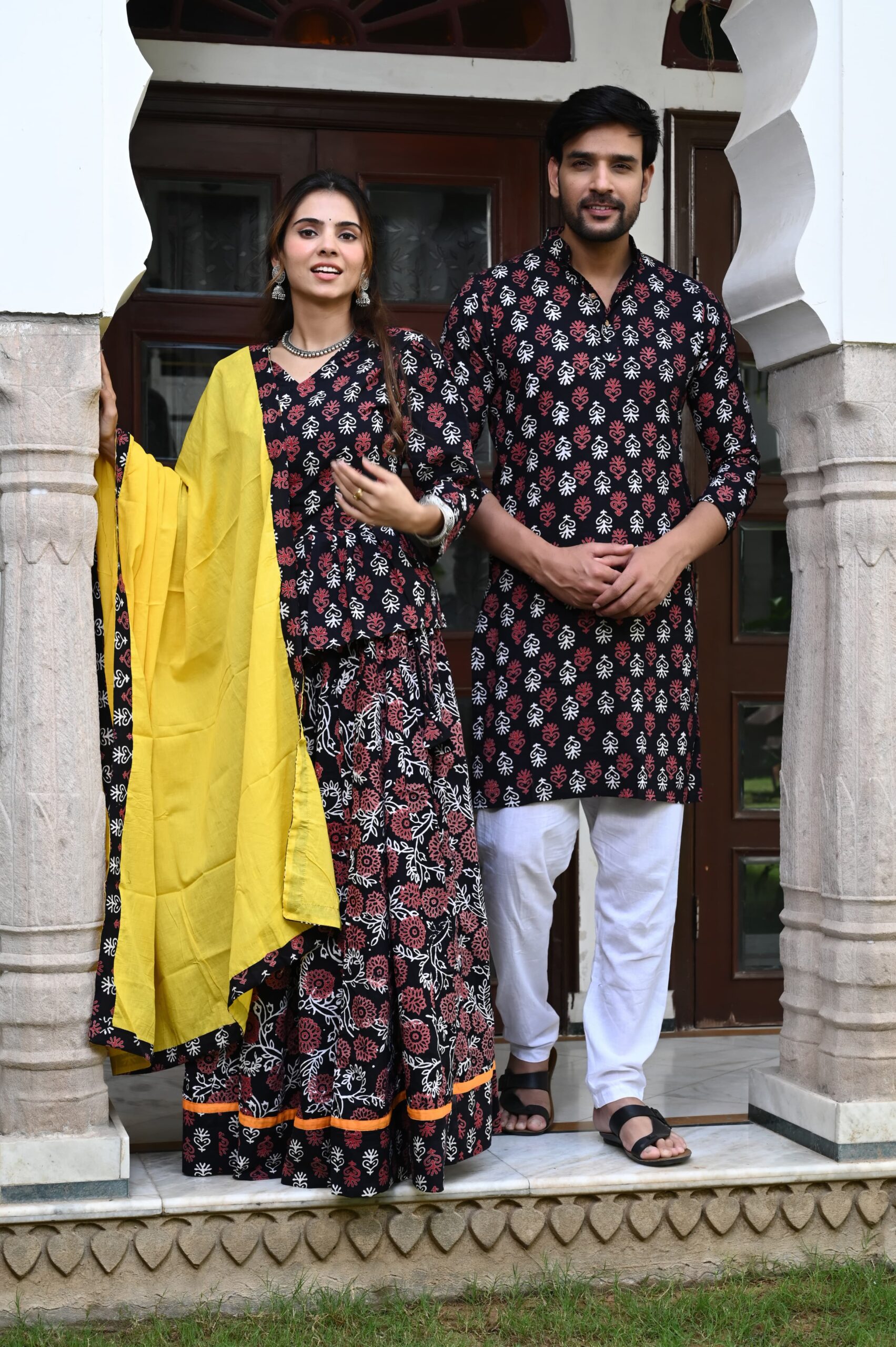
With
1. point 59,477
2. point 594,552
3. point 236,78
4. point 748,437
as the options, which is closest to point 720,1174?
point 594,552

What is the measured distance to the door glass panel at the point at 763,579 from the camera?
4.87 m

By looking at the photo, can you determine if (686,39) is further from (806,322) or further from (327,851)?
(327,851)

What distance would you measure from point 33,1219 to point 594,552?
67.0 inches

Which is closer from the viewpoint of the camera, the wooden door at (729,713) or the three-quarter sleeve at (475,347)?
the three-quarter sleeve at (475,347)

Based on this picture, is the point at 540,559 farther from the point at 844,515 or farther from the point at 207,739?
the point at 207,739

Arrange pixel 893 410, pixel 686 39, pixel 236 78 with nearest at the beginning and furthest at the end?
pixel 893 410 < pixel 236 78 < pixel 686 39

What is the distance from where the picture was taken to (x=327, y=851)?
10.5ft

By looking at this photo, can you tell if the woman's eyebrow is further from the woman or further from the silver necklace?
the silver necklace

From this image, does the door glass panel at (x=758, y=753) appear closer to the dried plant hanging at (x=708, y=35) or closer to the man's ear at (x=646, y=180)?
the man's ear at (x=646, y=180)

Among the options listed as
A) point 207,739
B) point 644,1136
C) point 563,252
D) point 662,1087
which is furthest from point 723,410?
point 662,1087

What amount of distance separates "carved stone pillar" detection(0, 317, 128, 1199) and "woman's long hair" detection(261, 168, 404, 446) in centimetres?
47

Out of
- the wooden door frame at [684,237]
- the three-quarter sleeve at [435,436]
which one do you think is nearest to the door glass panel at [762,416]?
the wooden door frame at [684,237]

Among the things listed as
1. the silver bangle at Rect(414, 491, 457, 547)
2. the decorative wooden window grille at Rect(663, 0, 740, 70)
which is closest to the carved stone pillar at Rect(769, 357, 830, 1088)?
the silver bangle at Rect(414, 491, 457, 547)

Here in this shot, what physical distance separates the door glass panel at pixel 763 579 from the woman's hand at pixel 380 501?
180 centimetres
